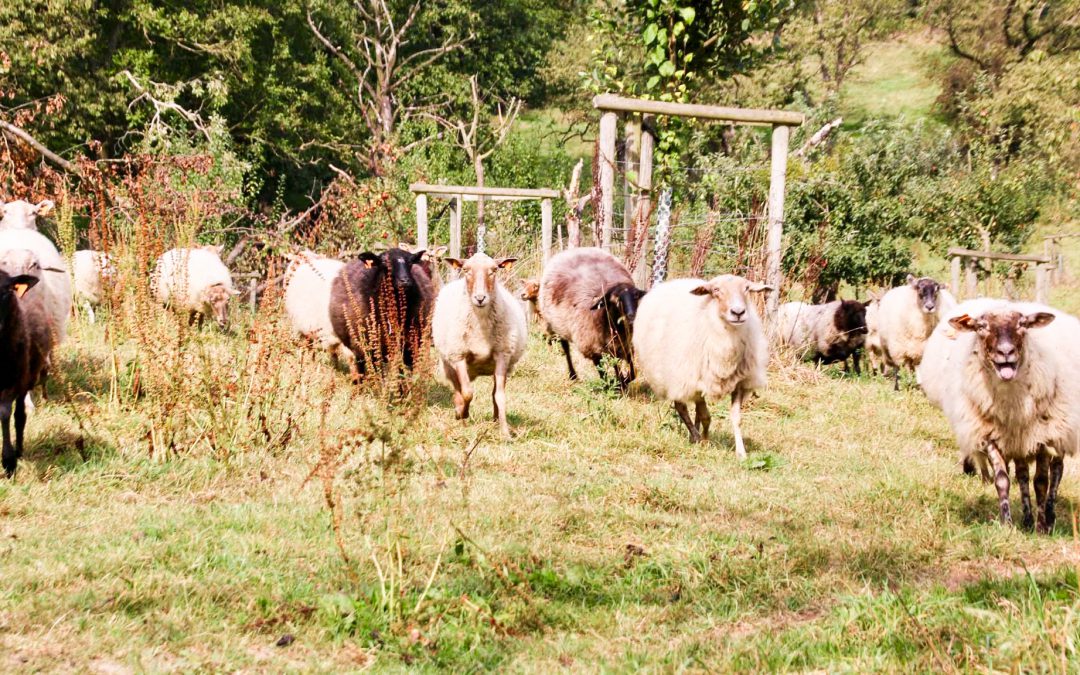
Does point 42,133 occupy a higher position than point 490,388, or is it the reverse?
point 42,133

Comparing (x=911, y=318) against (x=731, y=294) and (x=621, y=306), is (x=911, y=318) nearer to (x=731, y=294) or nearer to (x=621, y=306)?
(x=621, y=306)

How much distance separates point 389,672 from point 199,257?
34.1 ft

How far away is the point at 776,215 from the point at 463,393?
4.84m

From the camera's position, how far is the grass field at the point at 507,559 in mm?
3463

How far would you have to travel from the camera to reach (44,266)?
24.6 ft

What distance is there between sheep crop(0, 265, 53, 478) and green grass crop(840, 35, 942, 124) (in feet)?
125

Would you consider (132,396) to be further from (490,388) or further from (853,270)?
(853,270)

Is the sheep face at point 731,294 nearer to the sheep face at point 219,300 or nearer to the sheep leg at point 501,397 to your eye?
the sheep leg at point 501,397

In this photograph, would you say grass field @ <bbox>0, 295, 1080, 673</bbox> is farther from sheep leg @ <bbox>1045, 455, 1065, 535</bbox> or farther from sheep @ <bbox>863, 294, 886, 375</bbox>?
sheep @ <bbox>863, 294, 886, 375</bbox>

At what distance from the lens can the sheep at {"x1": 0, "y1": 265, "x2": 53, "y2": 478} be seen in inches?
217

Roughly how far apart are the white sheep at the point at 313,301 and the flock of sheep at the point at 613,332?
22 millimetres

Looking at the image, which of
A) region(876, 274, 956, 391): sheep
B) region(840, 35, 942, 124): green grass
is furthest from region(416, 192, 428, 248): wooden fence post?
region(840, 35, 942, 124): green grass

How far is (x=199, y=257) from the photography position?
12.6 metres

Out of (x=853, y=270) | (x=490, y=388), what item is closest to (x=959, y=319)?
(x=490, y=388)
